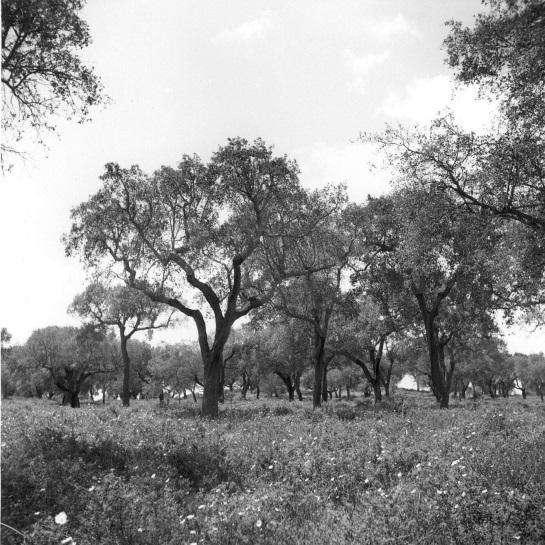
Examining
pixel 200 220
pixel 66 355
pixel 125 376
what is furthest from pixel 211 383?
pixel 66 355

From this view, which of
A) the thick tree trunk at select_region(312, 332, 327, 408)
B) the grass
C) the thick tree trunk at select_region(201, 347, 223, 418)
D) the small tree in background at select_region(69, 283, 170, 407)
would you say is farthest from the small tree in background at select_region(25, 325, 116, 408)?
the grass

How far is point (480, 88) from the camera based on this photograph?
1496cm

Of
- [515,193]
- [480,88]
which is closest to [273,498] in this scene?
[480,88]

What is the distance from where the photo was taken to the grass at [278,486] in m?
6.13

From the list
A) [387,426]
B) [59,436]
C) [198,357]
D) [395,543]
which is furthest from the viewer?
[198,357]

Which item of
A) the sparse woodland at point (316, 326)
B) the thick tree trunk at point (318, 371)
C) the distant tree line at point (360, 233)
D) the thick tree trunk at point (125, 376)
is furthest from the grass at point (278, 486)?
the thick tree trunk at point (125, 376)

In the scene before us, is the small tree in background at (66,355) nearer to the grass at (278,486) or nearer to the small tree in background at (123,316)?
the small tree in background at (123,316)

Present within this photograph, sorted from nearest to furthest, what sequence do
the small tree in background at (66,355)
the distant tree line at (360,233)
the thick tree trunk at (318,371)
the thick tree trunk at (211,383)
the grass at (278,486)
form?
the grass at (278,486) → the distant tree line at (360,233) → the thick tree trunk at (211,383) → the thick tree trunk at (318,371) → the small tree in background at (66,355)

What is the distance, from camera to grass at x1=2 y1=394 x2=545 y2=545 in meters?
6.13

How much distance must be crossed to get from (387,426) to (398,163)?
10688 millimetres

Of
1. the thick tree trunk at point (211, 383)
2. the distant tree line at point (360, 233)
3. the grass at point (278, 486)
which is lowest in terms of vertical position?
the grass at point (278, 486)

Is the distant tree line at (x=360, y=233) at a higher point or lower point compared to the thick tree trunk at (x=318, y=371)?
higher

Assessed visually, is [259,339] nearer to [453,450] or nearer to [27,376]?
[27,376]

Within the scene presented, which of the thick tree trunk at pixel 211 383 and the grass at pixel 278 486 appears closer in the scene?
the grass at pixel 278 486
